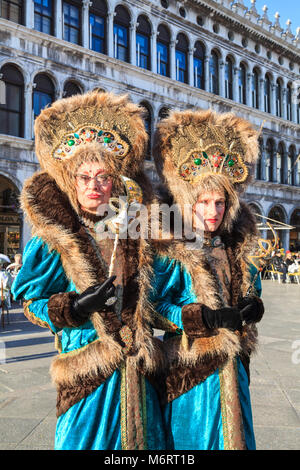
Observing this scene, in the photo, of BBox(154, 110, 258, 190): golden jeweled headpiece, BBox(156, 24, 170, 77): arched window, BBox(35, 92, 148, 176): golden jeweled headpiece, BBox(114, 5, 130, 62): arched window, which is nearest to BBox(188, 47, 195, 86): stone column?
BBox(156, 24, 170, 77): arched window

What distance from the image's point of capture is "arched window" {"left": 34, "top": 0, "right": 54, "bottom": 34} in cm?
1540

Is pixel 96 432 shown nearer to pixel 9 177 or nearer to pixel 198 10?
pixel 9 177

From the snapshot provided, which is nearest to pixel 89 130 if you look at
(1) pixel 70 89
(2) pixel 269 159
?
(1) pixel 70 89

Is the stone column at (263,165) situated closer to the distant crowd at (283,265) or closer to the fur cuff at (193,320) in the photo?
the distant crowd at (283,265)

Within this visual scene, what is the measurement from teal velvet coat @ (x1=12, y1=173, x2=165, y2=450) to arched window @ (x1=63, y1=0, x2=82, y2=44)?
16.5 meters

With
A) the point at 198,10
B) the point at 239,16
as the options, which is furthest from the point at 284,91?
the point at 198,10

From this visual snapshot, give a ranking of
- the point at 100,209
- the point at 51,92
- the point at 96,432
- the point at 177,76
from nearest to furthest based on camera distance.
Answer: the point at 96,432 → the point at 100,209 → the point at 51,92 → the point at 177,76

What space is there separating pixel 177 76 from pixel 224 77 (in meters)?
3.77

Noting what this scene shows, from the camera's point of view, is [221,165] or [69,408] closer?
[69,408]

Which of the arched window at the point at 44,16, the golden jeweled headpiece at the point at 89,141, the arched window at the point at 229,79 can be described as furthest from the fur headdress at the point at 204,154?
the arched window at the point at 229,79

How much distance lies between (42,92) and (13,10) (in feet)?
9.23

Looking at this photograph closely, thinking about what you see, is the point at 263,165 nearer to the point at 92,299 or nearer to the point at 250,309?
the point at 250,309

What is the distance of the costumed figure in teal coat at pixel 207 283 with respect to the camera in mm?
1990

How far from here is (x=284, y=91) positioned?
91.1 ft
